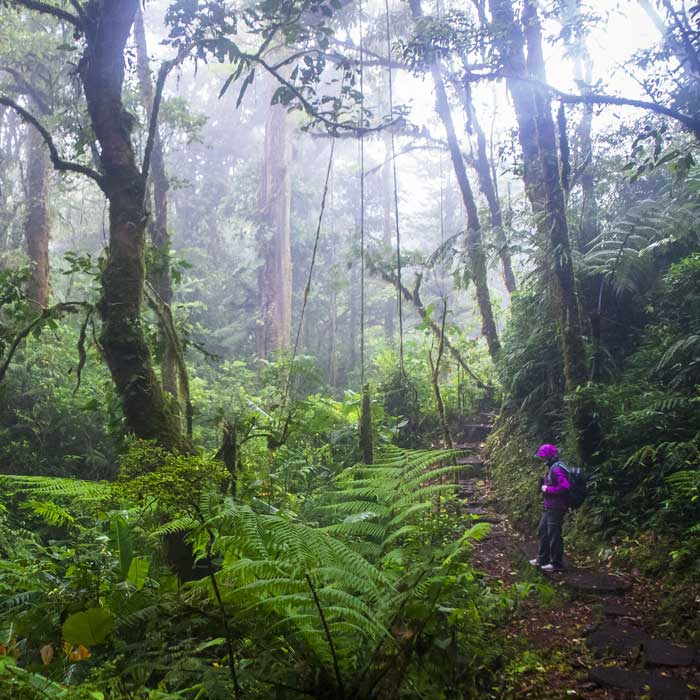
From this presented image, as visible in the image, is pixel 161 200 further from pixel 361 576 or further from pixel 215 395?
pixel 361 576

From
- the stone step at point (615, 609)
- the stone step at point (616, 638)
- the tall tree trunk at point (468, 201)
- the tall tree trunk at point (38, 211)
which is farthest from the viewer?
the tall tree trunk at point (38, 211)

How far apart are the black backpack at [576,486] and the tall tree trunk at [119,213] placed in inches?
169

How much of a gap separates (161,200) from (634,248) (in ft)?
24.6

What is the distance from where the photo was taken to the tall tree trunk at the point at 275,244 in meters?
20.5

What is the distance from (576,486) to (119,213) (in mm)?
5250

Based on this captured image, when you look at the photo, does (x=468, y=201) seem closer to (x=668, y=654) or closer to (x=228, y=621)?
(x=668, y=654)

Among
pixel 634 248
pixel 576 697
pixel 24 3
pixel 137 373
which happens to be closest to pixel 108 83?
pixel 24 3

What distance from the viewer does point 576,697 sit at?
360cm

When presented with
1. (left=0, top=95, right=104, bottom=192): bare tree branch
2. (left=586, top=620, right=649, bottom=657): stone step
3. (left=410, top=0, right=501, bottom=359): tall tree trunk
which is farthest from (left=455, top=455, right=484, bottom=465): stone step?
(left=0, top=95, right=104, bottom=192): bare tree branch

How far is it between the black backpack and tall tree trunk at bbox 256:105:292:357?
14.0 m

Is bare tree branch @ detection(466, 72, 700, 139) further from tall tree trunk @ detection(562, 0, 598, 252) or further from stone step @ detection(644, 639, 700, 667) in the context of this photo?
stone step @ detection(644, 639, 700, 667)

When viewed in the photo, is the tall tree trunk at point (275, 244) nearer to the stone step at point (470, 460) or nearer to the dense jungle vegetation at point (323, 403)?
the dense jungle vegetation at point (323, 403)

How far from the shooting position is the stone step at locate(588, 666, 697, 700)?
3.60 metres

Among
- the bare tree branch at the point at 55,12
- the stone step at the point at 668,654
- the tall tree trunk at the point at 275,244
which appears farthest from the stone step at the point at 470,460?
the tall tree trunk at the point at 275,244
